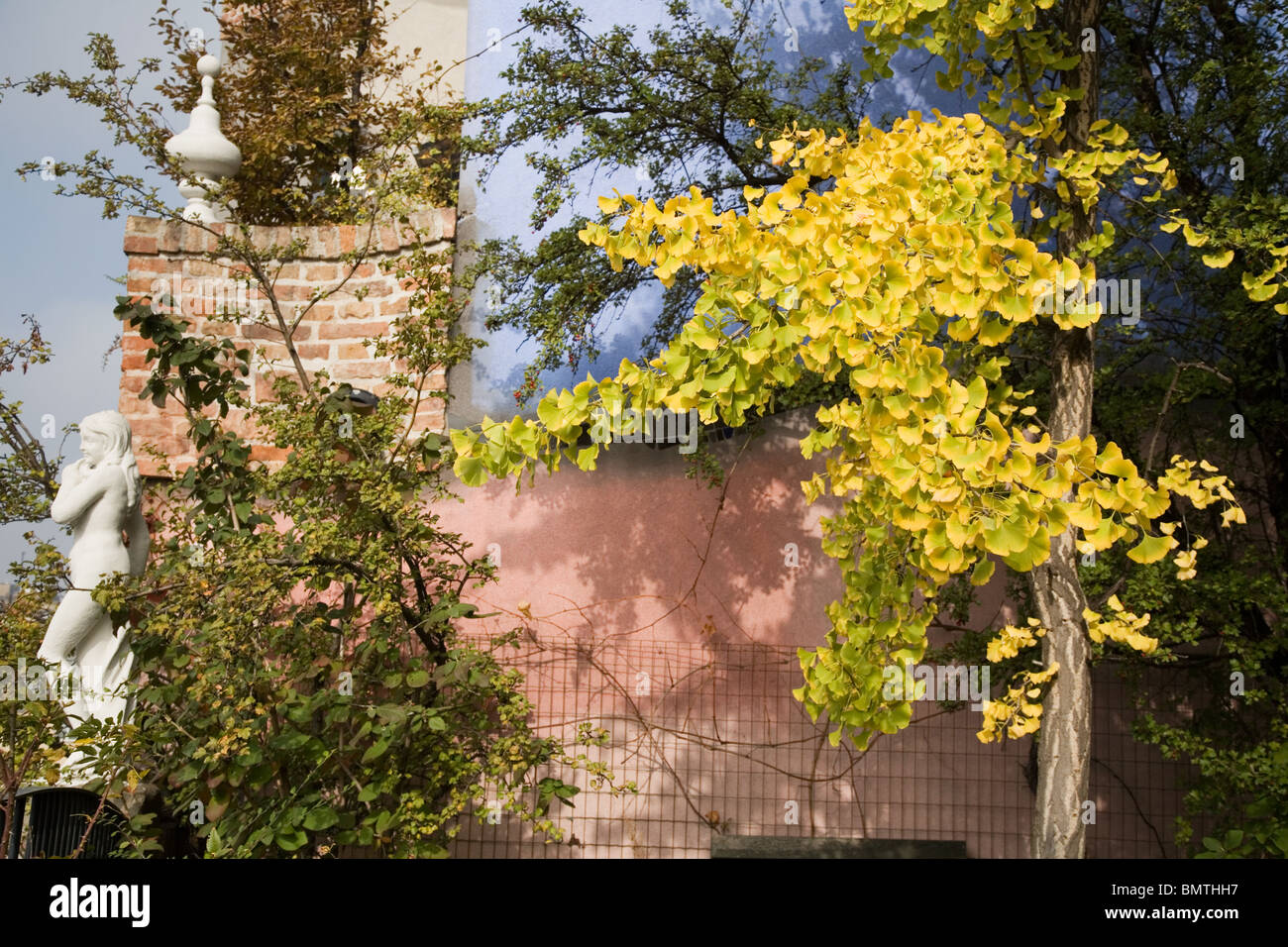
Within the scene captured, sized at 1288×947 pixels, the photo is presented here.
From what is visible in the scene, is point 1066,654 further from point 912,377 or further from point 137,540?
point 137,540

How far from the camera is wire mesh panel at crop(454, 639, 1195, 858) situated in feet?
20.1

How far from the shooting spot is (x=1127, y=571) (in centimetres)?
497

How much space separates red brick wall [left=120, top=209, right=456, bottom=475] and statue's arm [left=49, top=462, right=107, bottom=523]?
1.12 meters

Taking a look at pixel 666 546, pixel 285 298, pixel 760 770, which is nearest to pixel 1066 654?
pixel 760 770

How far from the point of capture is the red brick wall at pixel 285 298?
21.3 ft

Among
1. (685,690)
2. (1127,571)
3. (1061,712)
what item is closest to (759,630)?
(685,690)

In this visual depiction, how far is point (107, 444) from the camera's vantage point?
17.7ft

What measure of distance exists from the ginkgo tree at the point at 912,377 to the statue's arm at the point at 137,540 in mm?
2666

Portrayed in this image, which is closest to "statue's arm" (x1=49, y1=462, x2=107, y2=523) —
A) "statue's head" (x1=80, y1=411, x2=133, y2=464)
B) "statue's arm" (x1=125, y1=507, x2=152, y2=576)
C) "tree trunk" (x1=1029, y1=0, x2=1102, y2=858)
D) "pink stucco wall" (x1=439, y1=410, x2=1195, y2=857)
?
"statue's head" (x1=80, y1=411, x2=133, y2=464)

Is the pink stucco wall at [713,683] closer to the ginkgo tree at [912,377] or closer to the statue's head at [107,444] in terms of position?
the statue's head at [107,444]

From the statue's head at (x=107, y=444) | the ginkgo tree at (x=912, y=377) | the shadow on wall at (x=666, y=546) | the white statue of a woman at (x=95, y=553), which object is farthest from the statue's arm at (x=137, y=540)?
the ginkgo tree at (x=912, y=377)

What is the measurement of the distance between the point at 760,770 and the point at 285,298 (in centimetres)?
366

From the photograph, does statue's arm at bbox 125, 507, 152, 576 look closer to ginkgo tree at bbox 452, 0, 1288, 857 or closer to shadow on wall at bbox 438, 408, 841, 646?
shadow on wall at bbox 438, 408, 841, 646
